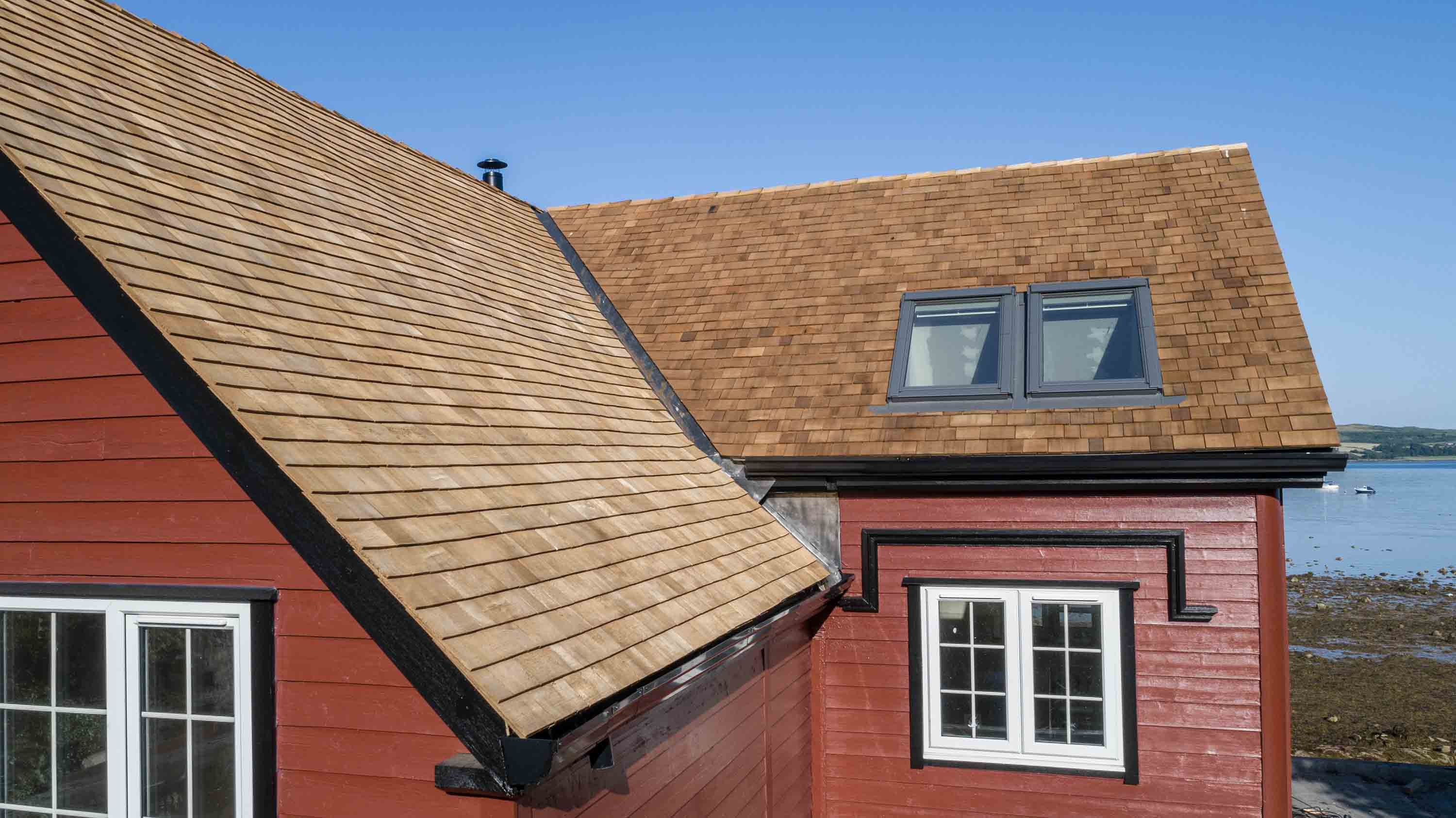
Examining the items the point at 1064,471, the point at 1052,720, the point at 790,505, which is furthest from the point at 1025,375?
the point at 1052,720

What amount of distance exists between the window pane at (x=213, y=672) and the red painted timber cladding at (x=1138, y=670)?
4770 millimetres

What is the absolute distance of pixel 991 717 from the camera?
287 inches

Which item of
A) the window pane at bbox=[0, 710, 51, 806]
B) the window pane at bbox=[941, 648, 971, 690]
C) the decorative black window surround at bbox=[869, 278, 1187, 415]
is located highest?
the decorative black window surround at bbox=[869, 278, 1187, 415]

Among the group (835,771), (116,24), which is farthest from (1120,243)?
(116,24)

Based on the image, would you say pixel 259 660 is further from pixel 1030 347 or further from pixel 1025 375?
pixel 1030 347

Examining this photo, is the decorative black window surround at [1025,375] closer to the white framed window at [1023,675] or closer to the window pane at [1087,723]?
the white framed window at [1023,675]

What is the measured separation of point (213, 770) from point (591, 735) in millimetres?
1584

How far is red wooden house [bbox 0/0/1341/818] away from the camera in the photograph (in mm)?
3664

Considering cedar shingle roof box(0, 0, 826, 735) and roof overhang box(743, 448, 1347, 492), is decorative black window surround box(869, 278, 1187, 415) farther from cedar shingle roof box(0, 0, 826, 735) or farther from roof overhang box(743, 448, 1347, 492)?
cedar shingle roof box(0, 0, 826, 735)

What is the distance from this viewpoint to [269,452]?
3428 mm

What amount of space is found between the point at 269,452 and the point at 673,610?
1.94m

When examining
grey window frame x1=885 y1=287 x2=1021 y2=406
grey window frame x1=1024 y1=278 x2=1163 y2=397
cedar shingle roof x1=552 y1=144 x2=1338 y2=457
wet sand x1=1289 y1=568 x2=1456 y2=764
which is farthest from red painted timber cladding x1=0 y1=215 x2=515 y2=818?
Result: wet sand x1=1289 y1=568 x2=1456 y2=764

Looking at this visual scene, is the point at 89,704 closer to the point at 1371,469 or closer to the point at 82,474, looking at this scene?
the point at 82,474

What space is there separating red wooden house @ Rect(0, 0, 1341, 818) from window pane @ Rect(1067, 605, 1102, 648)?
0.07 ft
